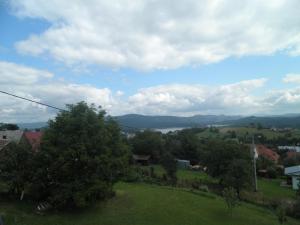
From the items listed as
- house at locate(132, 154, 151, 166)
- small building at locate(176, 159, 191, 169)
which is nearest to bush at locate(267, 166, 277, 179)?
small building at locate(176, 159, 191, 169)

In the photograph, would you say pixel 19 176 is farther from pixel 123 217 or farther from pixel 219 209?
pixel 219 209

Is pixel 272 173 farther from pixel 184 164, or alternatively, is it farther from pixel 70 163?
pixel 70 163

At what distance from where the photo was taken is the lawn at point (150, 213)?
2362cm

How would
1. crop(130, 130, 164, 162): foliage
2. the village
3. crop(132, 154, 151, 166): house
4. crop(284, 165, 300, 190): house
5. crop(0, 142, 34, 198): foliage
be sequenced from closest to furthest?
1. crop(0, 142, 34, 198): foliage
2. the village
3. crop(284, 165, 300, 190): house
4. crop(132, 154, 151, 166): house
5. crop(130, 130, 164, 162): foliage

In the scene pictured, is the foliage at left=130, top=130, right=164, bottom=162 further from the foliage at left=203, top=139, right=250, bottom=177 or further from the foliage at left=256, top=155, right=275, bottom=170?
the foliage at left=203, top=139, right=250, bottom=177

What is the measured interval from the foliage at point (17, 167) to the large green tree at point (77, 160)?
3.39 feet

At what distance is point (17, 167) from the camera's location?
2714 centimetres

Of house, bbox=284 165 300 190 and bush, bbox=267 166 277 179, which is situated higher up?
house, bbox=284 165 300 190

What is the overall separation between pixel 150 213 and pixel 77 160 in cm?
721

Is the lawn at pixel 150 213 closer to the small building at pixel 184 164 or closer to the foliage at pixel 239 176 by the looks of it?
the foliage at pixel 239 176

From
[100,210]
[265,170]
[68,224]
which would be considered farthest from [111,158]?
[265,170]

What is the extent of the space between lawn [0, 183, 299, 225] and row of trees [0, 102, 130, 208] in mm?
1289

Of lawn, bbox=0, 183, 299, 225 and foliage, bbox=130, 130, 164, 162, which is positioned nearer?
lawn, bbox=0, 183, 299, 225

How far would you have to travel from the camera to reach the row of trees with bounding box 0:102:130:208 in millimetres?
25006
